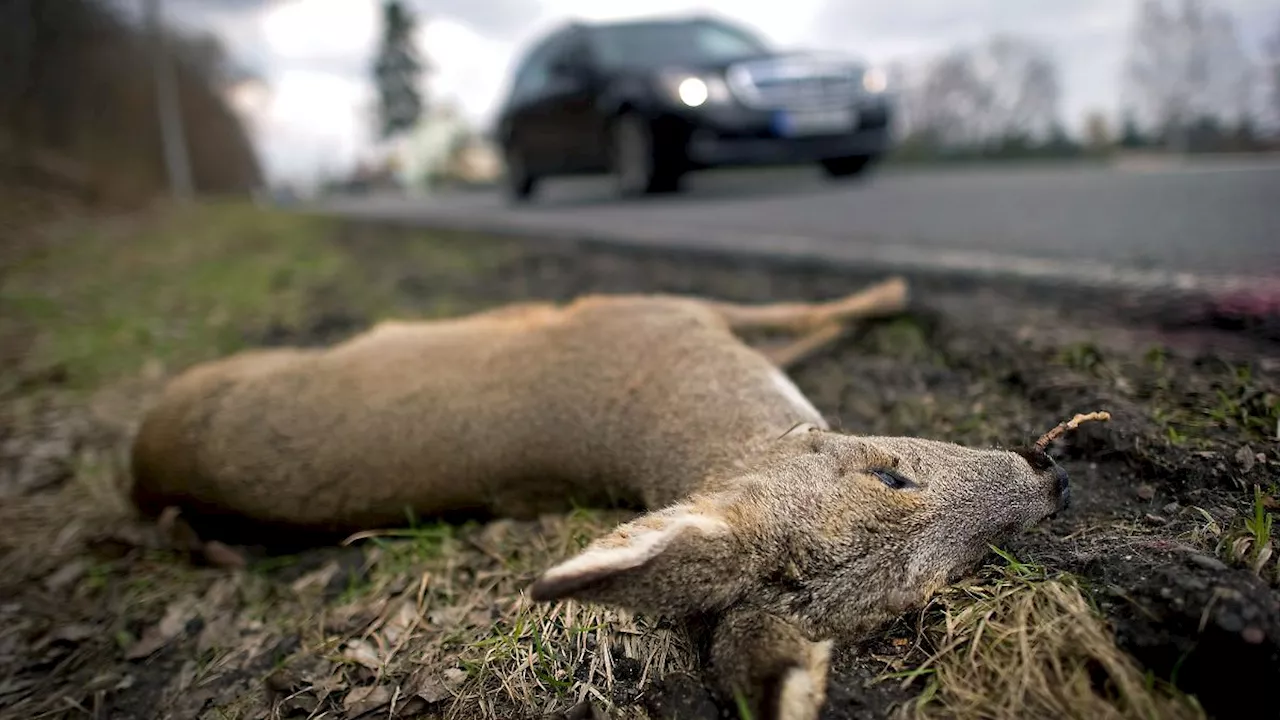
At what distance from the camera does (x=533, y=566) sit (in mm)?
2744

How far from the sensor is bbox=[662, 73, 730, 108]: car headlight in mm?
8586

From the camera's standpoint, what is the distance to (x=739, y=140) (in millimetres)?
8625

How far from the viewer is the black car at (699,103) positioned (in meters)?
8.64

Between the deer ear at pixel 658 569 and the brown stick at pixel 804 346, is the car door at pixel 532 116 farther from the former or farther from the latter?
the deer ear at pixel 658 569

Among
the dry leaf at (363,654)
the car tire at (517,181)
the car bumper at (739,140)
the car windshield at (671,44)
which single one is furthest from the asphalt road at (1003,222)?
the dry leaf at (363,654)

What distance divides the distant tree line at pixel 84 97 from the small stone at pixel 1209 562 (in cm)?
1861

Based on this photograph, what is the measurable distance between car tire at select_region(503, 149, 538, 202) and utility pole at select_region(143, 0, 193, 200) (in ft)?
69.6

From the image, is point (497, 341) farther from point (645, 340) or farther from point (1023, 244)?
point (1023, 244)

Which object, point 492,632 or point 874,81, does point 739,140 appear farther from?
point 492,632

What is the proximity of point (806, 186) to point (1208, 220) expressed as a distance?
17.2 feet

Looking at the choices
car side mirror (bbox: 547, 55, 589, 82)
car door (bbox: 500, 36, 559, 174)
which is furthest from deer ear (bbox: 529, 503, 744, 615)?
car door (bbox: 500, 36, 559, 174)

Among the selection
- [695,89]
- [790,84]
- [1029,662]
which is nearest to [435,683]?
[1029,662]

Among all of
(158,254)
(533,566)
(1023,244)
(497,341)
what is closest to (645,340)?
(497,341)

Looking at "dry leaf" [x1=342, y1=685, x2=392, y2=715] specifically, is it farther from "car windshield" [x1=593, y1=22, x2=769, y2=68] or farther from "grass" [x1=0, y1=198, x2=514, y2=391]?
"car windshield" [x1=593, y1=22, x2=769, y2=68]
